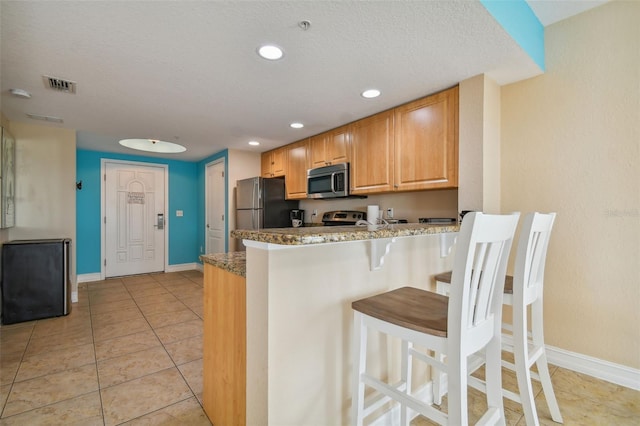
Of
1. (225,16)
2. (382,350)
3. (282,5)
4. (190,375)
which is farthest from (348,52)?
(190,375)

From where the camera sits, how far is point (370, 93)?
2.46 metres

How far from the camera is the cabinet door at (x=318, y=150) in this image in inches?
143

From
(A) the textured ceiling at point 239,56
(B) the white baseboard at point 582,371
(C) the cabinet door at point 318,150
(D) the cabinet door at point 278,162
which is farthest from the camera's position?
(D) the cabinet door at point 278,162

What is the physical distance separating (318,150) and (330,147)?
9.2 inches

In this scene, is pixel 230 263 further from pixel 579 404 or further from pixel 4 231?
pixel 4 231

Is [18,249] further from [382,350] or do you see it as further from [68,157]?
[382,350]

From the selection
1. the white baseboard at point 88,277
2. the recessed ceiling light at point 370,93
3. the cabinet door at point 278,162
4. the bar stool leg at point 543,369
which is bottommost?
the white baseboard at point 88,277

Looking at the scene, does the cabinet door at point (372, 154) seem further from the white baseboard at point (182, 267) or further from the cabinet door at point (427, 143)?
the white baseboard at point (182, 267)

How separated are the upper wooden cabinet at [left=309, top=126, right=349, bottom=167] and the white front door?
11.5ft

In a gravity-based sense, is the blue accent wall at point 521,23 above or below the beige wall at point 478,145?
above

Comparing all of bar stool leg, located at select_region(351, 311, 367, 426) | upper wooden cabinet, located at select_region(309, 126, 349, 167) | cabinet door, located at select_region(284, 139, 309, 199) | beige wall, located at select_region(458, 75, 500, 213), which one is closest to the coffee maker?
cabinet door, located at select_region(284, 139, 309, 199)

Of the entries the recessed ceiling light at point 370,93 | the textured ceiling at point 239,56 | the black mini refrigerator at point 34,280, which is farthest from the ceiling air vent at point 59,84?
the recessed ceiling light at point 370,93

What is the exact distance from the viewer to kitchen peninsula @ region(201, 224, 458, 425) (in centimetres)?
108

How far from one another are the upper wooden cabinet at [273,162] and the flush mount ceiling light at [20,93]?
2.76 metres
